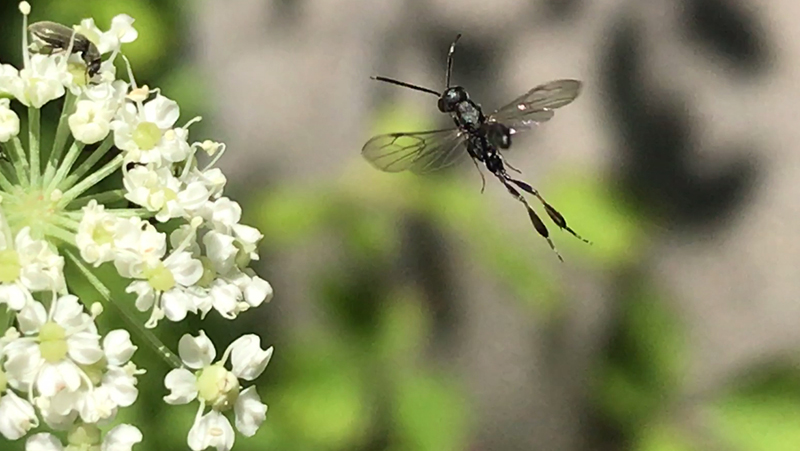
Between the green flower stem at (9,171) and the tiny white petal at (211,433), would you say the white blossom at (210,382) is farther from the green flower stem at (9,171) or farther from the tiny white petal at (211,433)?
the green flower stem at (9,171)

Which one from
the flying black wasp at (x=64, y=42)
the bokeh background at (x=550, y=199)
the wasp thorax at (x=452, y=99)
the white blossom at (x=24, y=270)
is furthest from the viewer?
the bokeh background at (x=550, y=199)

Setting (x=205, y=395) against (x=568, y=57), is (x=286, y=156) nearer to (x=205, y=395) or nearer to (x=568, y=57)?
(x=568, y=57)

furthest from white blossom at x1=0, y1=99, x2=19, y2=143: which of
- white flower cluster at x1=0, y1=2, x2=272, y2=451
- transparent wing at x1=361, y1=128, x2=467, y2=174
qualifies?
transparent wing at x1=361, y1=128, x2=467, y2=174

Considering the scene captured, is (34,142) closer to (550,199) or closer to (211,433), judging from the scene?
(211,433)

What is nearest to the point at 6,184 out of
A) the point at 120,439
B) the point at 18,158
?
the point at 18,158

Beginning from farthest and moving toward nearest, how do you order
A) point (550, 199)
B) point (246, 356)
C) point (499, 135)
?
1. point (550, 199)
2. point (499, 135)
3. point (246, 356)

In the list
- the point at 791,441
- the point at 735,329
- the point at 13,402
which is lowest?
the point at 13,402

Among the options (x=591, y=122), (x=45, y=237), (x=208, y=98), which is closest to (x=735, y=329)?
(x=591, y=122)

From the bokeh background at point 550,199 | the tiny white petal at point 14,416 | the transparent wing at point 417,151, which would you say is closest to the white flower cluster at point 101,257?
the tiny white petal at point 14,416
